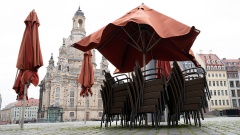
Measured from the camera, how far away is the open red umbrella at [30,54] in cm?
680

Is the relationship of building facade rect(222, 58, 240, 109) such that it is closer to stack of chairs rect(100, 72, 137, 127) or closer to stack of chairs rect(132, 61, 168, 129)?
stack of chairs rect(100, 72, 137, 127)

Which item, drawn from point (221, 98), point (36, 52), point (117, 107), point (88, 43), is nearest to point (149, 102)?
point (117, 107)

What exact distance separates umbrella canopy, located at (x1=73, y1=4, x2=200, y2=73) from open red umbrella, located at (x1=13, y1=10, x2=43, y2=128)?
1645 mm

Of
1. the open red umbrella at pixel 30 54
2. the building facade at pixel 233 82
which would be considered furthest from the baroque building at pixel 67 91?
the open red umbrella at pixel 30 54

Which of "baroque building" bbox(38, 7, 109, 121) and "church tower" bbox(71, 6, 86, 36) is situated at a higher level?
"church tower" bbox(71, 6, 86, 36)

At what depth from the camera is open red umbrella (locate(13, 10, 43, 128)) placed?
680cm

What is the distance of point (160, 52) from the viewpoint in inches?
338

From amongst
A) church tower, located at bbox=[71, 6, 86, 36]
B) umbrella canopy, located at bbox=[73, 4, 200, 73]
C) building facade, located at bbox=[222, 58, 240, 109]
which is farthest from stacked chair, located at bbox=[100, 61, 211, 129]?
church tower, located at bbox=[71, 6, 86, 36]

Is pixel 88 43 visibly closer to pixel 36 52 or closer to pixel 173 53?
pixel 36 52

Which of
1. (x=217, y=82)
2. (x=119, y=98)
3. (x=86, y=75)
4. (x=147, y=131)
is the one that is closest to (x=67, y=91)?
(x=217, y=82)

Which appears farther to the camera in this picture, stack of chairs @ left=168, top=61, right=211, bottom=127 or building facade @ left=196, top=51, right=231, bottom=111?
building facade @ left=196, top=51, right=231, bottom=111

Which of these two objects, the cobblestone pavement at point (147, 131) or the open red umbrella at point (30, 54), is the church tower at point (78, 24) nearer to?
the open red umbrella at point (30, 54)

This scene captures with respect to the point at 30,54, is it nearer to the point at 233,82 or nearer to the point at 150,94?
the point at 150,94

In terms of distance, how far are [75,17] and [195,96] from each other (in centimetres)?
7460
